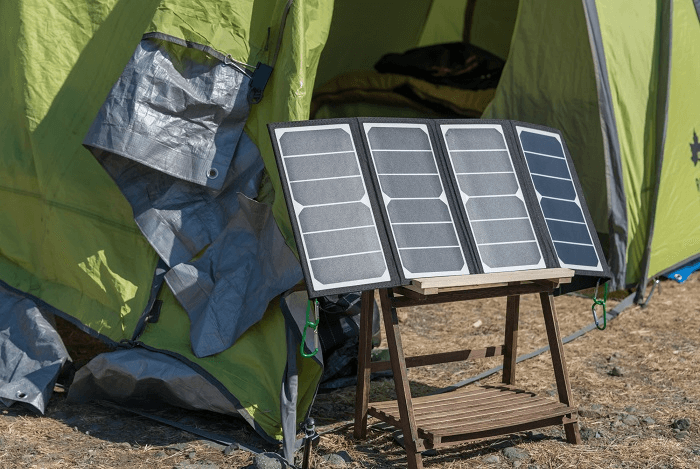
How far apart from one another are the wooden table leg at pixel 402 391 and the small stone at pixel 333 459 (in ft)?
0.95

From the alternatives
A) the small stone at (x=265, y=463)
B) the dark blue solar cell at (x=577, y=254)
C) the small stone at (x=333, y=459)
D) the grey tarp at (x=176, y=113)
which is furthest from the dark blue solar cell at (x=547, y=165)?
the small stone at (x=265, y=463)

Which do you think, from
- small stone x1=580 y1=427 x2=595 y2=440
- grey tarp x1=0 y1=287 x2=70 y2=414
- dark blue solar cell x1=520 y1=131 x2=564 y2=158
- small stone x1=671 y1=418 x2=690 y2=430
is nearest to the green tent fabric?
grey tarp x1=0 y1=287 x2=70 y2=414

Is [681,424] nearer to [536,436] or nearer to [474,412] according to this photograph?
[536,436]

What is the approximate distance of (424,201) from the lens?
11.6 feet

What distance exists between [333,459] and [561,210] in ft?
4.89

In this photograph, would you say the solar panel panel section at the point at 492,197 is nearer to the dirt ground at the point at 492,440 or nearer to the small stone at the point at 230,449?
the dirt ground at the point at 492,440

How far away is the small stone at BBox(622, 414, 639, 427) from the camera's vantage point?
3.97 meters

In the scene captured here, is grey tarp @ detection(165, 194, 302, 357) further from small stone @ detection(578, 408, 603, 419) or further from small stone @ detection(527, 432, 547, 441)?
small stone @ detection(578, 408, 603, 419)

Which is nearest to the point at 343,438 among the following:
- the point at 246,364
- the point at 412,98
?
the point at 246,364

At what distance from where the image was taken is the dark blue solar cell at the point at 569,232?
3736 mm

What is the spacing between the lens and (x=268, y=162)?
3.89 m

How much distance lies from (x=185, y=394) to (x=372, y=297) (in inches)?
Result: 38.6

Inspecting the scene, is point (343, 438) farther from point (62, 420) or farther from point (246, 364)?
point (62, 420)

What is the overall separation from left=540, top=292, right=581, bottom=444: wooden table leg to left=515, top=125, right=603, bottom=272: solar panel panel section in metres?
0.21
